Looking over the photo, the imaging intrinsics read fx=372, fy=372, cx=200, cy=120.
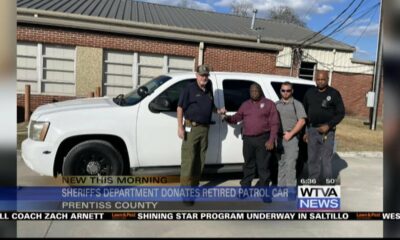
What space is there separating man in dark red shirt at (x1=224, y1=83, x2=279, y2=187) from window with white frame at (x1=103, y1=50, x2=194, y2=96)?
893cm

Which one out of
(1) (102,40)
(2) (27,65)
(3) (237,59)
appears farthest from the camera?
(3) (237,59)

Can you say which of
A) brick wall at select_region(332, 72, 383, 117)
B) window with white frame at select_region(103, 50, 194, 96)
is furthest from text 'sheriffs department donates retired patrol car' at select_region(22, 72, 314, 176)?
brick wall at select_region(332, 72, 383, 117)

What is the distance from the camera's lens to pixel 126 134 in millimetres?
5383

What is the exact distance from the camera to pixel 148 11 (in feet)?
65.5

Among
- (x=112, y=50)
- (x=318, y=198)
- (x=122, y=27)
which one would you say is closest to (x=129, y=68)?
(x=112, y=50)

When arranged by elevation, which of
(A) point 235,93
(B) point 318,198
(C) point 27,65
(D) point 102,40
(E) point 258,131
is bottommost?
(B) point 318,198

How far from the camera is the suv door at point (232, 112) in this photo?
584cm

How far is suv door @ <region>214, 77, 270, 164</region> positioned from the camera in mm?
5836

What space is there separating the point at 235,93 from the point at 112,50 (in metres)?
8.39

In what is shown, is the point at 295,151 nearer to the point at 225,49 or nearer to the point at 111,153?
the point at 111,153

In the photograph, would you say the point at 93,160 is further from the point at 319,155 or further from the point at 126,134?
the point at 319,155

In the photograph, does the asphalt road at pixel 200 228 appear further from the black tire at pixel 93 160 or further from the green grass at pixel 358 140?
the green grass at pixel 358 140

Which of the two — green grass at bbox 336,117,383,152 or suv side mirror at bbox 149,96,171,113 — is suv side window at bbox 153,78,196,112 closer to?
suv side mirror at bbox 149,96,171,113

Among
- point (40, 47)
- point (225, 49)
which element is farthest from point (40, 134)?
point (225, 49)
